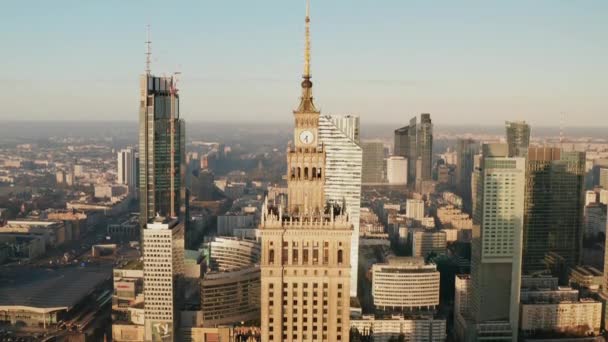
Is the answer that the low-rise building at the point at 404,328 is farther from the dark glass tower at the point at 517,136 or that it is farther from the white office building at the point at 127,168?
the white office building at the point at 127,168

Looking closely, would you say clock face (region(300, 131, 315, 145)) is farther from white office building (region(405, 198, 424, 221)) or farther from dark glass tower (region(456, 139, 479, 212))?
white office building (region(405, 198, 424, 221))

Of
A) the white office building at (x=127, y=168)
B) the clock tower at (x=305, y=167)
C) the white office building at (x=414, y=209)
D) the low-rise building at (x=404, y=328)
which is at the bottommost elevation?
the low-rise building at (x=404, y=328)

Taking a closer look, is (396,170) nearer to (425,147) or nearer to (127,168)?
(425,147)

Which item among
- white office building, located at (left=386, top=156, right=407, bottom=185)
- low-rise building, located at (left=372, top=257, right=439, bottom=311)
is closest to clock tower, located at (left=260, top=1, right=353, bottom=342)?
low-rise building, located at (left=372, top=257, right=439, bottom=311)

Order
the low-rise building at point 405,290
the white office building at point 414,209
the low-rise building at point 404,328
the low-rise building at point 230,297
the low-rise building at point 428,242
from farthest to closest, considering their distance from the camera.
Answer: the white office building at point 414,209 < the low-rise building at point 428,242 < the low-rise building at point 405,290 < the low-rise building at point 230,297 < the low-rise building at point 404,328

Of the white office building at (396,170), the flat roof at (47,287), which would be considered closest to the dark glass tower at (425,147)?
the white office building at (396,170)

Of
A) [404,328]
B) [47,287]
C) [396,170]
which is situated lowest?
[404,328]

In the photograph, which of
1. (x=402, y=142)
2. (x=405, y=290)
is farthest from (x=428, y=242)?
(x=405, y=290)

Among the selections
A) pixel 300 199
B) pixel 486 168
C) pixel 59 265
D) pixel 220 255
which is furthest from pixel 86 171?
pixel 300 199
